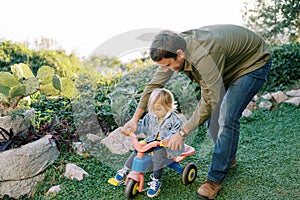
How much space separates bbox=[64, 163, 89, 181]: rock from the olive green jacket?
1.21m

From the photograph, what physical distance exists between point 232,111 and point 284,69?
454 cm

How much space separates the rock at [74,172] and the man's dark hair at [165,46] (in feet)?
4.57

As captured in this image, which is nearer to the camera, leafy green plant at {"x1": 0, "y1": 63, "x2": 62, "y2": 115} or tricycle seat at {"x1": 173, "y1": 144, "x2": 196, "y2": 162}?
tricycle seat at {"x1": 173, "y1": 144, "x2": 196, "y2": 162}

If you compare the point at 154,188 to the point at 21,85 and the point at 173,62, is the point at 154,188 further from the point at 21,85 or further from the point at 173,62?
the point at 21,85

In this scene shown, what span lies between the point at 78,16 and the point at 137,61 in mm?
1281

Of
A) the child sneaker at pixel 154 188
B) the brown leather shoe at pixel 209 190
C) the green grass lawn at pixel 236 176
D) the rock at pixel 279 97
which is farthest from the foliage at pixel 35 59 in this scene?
the brown leather shoe at pixel 209 190

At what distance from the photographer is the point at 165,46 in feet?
8.26

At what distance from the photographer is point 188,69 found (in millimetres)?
2660

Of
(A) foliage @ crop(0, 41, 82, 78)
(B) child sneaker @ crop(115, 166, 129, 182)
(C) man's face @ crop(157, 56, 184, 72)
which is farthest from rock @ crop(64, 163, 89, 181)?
(A) foliage @ crop(0, 41, 82, 78)

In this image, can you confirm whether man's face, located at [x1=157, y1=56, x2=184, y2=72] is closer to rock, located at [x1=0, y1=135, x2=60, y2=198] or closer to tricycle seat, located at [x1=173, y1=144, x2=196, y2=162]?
tricycle seat, located at [x1=173, y1=144, x2=196, y2=162]

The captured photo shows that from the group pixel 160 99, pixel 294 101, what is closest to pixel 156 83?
pixel 160 99

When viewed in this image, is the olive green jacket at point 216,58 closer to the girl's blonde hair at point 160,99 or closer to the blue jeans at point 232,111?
the blue jeans at point 232,111

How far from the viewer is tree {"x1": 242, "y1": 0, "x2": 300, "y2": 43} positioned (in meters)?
8.87

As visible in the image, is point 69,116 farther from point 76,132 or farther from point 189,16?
point 189,16
